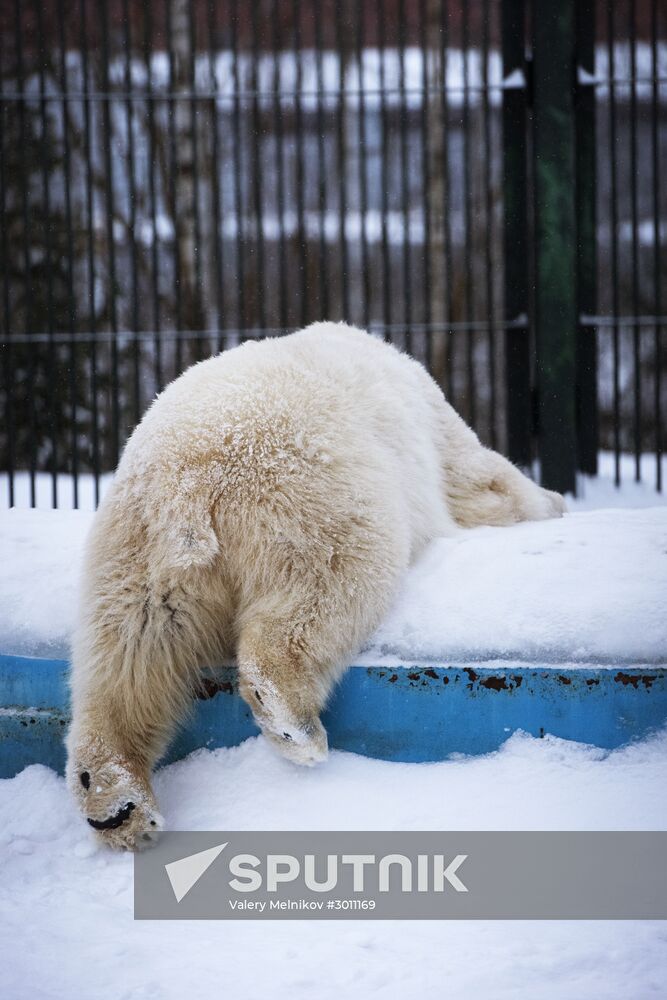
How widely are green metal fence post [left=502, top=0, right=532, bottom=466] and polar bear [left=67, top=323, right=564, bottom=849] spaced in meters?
2.41

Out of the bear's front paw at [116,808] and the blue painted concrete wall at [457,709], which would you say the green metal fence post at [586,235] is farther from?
the bear's front paw at [116,808]

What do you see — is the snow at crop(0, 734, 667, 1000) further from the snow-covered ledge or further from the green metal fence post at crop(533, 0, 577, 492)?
the green metal fence post at crop(533, 0, 577, 492)

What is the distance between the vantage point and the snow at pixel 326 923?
1.66m

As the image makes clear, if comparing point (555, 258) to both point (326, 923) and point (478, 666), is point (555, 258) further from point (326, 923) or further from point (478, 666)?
point (326, 923)

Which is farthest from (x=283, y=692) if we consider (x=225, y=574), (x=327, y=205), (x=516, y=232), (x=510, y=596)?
(x=327, y=205)

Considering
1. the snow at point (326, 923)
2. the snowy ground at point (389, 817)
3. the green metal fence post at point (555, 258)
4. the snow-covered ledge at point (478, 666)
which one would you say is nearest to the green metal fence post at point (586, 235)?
the green metal fence post at point (555, 258)

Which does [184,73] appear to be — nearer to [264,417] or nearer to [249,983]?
[264,417]

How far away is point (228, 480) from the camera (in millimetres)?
2229

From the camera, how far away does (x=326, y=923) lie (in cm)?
188

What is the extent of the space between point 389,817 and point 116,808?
0.58 meters

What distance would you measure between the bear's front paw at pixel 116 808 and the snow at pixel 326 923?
0.05 meters

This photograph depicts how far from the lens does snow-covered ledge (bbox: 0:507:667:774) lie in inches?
88.9
